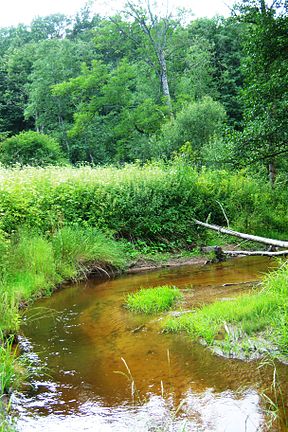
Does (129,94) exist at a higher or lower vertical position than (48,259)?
higher

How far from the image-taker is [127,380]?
4.81 meters

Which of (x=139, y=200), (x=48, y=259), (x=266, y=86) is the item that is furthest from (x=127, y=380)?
(x=266, y=86)

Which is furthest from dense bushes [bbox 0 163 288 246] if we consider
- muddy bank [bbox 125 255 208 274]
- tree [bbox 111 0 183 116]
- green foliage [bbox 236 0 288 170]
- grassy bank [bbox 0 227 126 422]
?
tree [bbox 111 0 183 116]

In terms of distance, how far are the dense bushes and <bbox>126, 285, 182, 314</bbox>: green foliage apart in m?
3.76

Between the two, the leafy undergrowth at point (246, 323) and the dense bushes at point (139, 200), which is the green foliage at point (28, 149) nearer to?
the dense bushes at point (139, 200)

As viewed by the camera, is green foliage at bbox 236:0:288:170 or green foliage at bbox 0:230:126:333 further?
green foliage at bbox 236:0:288:170

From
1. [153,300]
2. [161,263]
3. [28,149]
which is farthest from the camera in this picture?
[28,149]

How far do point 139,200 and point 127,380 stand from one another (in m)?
9.50

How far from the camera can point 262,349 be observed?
5.13 m

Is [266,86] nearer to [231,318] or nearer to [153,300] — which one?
[153,300]

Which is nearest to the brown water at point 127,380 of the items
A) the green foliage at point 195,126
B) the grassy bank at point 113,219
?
the grassy bank at point 113,219

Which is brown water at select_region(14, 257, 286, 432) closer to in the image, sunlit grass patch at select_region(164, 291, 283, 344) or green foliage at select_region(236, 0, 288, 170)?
sunlit grass patch at select_region(164, 291, 283, 344)

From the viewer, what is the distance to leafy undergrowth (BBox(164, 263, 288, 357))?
517 cm

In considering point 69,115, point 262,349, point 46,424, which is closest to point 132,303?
point 262,349
